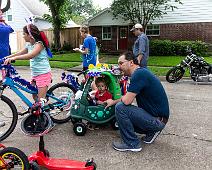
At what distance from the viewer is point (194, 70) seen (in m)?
11.3

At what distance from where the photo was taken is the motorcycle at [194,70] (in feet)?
36.9

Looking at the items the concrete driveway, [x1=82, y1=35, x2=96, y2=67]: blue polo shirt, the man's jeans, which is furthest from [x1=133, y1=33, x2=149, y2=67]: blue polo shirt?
the man's jeans

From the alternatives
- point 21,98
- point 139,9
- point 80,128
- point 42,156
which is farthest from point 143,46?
point 139,9

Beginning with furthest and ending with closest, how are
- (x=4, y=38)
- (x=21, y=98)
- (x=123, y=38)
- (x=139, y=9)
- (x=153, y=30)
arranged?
1. (x=123, y=38)
2. (x=153, y=30)
3. (x=139, y=9)
4. (x=4, y=38)
5. (x=21, y=98)

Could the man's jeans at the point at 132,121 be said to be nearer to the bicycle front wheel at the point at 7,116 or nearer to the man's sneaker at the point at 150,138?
the man's sneaker at the point at 150,138

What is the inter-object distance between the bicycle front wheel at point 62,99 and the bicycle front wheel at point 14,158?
2.19 m

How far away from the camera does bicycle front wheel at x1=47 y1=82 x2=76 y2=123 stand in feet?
19.0

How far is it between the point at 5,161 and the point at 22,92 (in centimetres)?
222

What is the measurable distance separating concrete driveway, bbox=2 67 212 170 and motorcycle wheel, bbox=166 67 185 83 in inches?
188

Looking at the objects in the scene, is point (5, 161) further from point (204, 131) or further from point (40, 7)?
point (40, 7)

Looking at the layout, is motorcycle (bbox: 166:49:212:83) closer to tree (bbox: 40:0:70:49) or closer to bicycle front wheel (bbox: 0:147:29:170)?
bicycle front wheel (bbox: 0:147:29:170)

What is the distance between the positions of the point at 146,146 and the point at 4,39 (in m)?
2.97

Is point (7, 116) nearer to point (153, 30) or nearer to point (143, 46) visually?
point (143, 46)

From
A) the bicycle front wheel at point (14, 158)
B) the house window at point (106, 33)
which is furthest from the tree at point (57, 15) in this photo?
the bicycle front wheel at point (14, 158)
